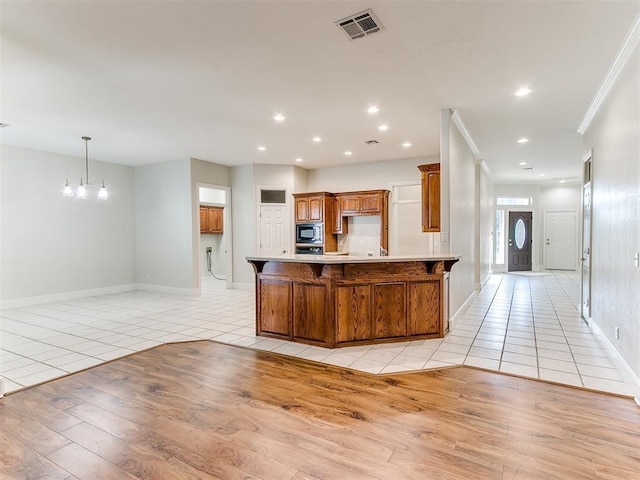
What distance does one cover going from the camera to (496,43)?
289 cm

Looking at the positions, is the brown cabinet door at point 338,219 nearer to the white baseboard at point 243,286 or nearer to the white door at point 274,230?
the white door at point 274,230

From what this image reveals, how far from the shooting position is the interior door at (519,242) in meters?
11.4

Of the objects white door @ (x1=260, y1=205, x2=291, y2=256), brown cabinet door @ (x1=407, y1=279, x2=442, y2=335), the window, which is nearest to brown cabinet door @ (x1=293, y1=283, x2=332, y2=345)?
brown cabinet door @ (x1=407, y1=279, x2=442, y2=335)

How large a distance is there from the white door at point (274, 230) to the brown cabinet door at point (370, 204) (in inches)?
69.6

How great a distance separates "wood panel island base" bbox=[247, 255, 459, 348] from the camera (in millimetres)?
3785

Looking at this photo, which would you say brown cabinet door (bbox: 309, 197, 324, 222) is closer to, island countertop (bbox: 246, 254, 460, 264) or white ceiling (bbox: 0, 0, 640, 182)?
white ceiling (bbox: 0, 0, 640, 182)

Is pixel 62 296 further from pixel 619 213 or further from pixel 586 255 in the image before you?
pixel 586 255

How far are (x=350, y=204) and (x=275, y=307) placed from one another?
425cm

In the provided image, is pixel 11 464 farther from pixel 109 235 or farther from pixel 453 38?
pixel 109 235

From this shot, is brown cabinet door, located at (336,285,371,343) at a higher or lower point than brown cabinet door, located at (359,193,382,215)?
lower

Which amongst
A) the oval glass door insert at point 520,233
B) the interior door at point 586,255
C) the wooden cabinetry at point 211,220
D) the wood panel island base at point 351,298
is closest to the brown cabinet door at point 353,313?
the wood panel island base at point 351,298

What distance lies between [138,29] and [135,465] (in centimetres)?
304

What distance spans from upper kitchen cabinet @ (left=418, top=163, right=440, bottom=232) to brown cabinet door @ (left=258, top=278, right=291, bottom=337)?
7.92 feet

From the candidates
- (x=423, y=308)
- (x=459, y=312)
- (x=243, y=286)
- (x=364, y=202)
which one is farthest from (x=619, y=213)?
(x=243, y=286)
